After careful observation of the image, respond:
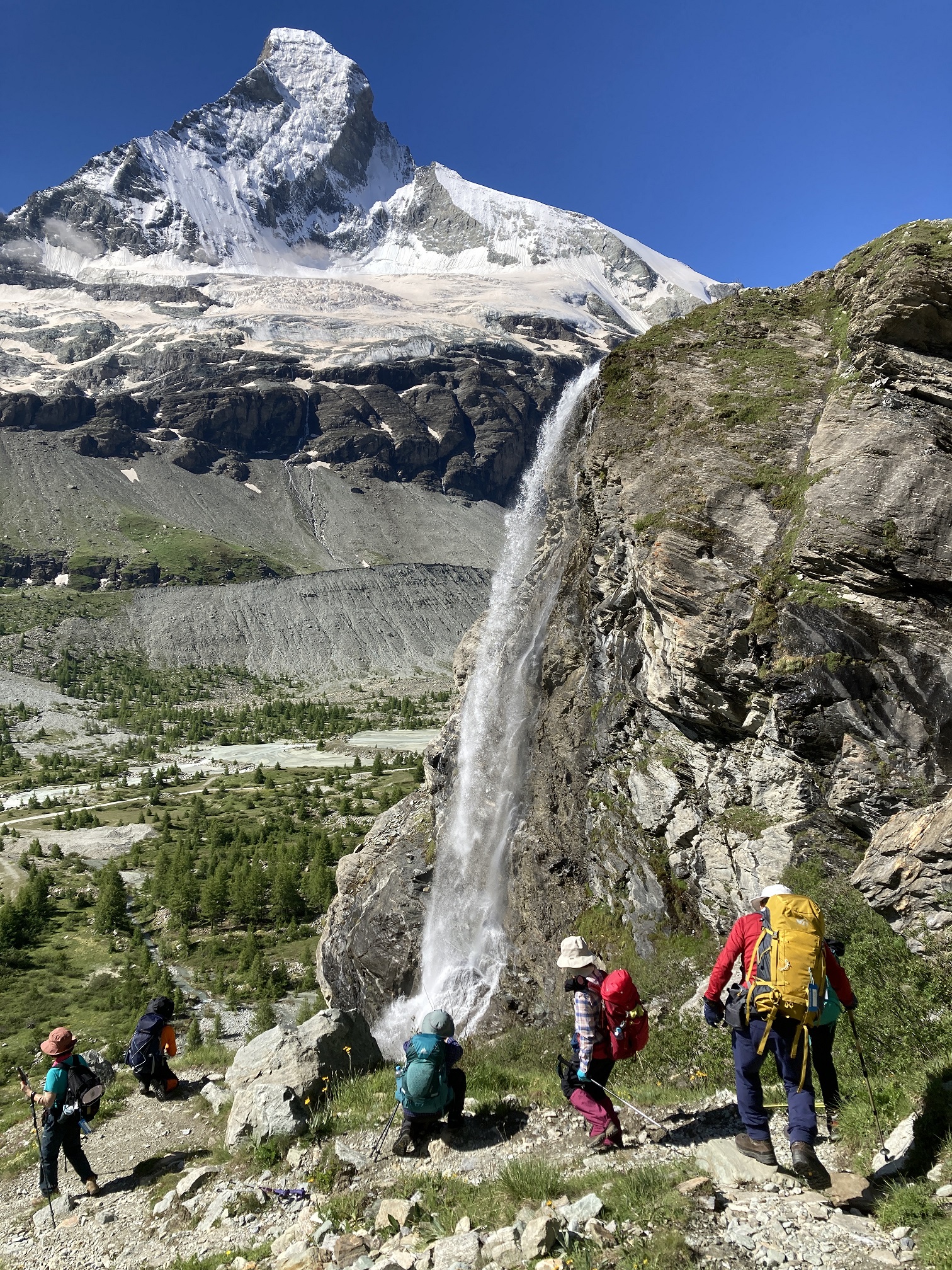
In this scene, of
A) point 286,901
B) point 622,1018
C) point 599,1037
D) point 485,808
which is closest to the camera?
point 622,1018

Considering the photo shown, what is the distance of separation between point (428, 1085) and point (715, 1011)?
11.5 feet

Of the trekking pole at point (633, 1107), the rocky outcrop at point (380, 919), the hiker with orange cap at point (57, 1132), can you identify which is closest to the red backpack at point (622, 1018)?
the trekking pole at point (633, 1107)

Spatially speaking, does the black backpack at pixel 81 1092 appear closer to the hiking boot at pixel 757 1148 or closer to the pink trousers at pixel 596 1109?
the pink trousers at pixel 596 1109

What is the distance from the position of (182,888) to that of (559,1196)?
48.3 metres

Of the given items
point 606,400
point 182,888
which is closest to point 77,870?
point 182,888

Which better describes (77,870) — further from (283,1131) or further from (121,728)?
(121,728)

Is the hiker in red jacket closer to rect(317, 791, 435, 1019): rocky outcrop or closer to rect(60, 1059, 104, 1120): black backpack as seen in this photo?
rect(60, 1059, 104, 1120): black backpack

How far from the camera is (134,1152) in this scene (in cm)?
1040

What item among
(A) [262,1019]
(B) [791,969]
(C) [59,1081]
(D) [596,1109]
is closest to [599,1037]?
(D) [596,1109]

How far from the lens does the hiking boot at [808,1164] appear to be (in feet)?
19.1

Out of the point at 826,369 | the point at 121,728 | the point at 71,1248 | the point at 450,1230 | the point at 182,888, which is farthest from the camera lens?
the point at 121,728

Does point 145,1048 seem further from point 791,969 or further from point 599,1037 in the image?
point 791,969

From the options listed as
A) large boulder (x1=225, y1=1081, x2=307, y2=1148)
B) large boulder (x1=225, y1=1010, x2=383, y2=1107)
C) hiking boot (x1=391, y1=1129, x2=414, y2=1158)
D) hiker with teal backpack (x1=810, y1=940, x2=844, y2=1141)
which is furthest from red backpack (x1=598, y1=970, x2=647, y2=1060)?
large boulder (x1=225, y1=1010, x2=383, y2=1107)

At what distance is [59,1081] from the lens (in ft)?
30.4
